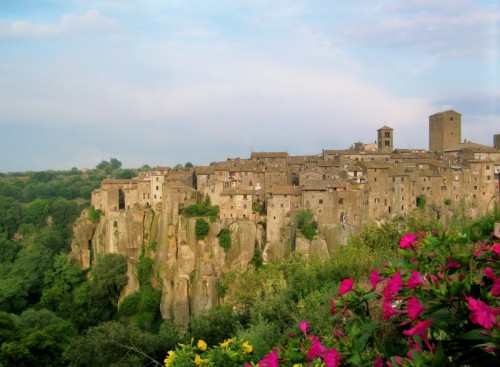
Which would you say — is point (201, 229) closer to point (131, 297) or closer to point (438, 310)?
point (131, 297)

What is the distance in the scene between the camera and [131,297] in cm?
4712

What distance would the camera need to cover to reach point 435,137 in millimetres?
64312

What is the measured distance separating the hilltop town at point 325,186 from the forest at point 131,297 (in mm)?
3699

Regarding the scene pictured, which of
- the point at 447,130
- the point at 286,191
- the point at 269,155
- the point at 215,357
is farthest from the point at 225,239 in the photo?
the point at 215,357

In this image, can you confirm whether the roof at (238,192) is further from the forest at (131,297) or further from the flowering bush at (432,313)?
the flowering bush at (432,313)

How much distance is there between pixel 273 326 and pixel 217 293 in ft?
91.5

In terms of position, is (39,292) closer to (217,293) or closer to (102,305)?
(102,305)

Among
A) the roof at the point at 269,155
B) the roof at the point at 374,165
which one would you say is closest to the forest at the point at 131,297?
the roof at the point at 374,165

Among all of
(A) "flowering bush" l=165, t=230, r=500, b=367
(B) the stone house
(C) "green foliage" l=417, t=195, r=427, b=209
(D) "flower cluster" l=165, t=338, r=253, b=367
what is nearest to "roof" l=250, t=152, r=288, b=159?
(B) the stone house

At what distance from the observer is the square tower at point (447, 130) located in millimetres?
63094

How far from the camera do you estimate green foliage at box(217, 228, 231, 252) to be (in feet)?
139

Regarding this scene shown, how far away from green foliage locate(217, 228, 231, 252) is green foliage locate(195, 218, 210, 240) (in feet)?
5.15

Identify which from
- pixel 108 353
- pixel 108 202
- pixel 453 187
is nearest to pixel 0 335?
pixel 108 353

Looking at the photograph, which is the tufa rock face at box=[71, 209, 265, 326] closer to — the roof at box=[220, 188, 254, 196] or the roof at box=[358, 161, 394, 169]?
the roof at box=[220, 188, 254, 196]
